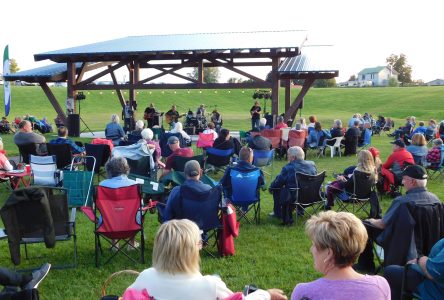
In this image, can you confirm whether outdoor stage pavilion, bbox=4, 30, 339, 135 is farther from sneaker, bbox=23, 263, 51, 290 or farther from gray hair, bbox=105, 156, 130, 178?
sneaker, bbox=23, 263, 51, 290

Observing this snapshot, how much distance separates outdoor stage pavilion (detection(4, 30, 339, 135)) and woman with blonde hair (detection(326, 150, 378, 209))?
8.84 m

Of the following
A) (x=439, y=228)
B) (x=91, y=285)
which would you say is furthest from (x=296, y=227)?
(x=91, y=285)

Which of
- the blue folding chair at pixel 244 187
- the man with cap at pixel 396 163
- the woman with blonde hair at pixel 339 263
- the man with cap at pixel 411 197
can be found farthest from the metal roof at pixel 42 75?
the woman with blonde hair at pixel 339 263

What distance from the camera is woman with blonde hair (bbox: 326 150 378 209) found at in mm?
5957

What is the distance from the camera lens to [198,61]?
16781 millimetres

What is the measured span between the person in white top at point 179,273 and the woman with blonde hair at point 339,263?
0.27 metres

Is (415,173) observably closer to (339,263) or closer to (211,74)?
(339,263)

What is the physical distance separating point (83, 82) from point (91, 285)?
14605 mm

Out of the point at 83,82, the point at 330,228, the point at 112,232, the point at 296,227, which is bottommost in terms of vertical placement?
the point at 296,227

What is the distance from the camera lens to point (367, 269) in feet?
14.4

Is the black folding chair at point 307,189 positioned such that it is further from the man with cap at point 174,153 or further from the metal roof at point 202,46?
the metal roof at point 202,46

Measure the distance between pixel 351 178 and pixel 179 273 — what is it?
429 centimetres

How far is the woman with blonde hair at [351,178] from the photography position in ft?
19.5

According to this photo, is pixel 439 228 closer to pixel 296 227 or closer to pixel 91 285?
pixel 296 227
